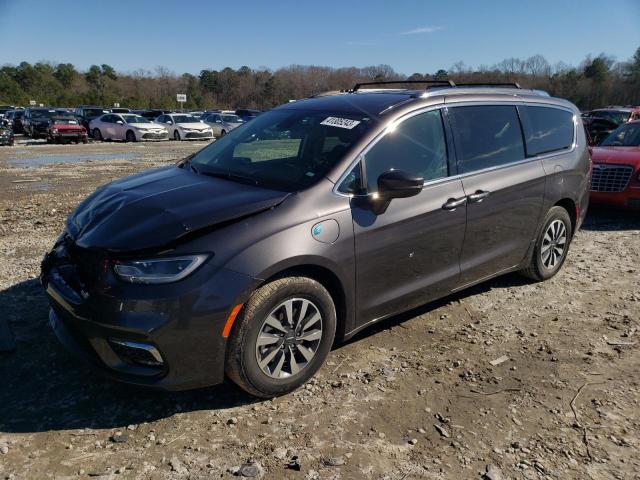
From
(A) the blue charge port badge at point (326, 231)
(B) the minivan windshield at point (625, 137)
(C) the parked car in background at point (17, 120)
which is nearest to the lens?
(A) the blue charge port badge at point (326, 231)

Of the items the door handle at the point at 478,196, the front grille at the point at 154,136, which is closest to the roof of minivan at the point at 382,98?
the door handle at the point at 478,196

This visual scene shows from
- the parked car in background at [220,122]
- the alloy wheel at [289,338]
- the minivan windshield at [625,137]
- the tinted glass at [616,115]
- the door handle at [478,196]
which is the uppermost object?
the parked car in background at [220,122]

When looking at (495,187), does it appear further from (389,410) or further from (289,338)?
(289,338)

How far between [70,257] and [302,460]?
189 cm

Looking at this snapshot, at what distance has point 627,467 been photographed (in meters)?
2.70

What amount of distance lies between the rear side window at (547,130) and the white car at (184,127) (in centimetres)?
2725

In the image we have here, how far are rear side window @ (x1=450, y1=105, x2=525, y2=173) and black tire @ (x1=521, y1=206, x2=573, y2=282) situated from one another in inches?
31.3

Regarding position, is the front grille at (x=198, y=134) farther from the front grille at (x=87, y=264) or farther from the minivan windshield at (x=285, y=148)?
the front grille at (x=87, y=264)

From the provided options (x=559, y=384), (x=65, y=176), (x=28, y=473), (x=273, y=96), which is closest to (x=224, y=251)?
(x=28, y=473)

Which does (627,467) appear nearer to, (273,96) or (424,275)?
(424,275)

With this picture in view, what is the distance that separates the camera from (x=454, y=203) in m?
3.97

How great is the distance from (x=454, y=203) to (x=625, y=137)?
23.1 feet

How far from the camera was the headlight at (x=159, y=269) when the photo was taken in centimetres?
283

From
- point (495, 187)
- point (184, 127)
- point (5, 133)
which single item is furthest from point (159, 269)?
point (184, 127)
